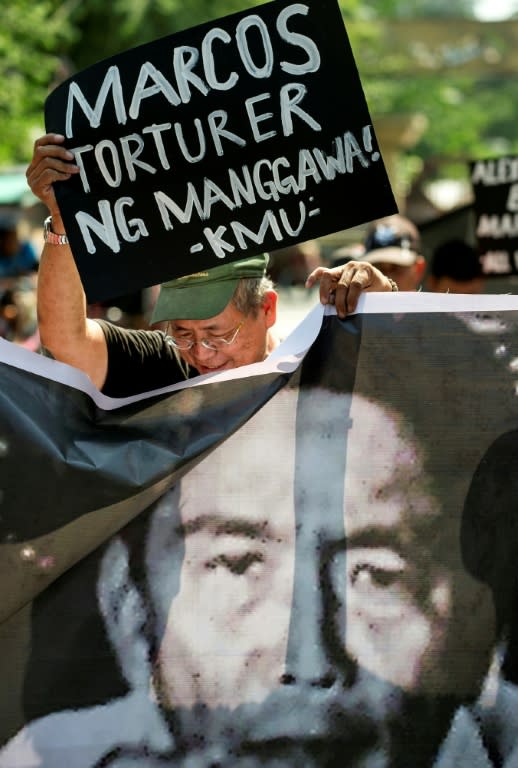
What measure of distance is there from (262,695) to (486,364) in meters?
0.79

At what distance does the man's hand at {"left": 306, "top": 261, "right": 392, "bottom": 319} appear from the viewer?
8.11 ft

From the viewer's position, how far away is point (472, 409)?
2439 mm

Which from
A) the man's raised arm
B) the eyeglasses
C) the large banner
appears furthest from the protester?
the large banner

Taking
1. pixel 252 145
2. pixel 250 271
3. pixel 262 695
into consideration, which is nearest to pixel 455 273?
pixel 250 271

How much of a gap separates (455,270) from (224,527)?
12.5 ft

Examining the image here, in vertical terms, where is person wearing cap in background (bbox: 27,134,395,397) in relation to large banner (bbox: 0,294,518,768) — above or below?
above

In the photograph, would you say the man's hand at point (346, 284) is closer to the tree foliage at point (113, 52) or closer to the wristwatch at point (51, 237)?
the wristwatch at point (51, 237)

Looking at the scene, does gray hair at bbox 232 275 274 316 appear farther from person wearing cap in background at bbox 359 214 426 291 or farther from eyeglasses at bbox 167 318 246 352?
person wearing cap in background at bbox 359 214 426 291

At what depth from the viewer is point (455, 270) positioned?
5973mm

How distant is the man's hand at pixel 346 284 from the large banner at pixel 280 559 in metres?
0.05

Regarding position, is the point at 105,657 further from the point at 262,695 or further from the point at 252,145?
the point at 252,145

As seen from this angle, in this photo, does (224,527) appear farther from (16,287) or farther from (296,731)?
(16,287)

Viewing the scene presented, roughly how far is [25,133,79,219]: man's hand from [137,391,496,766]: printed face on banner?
70cm

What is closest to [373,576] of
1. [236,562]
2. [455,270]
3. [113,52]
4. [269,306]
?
[236,562]
